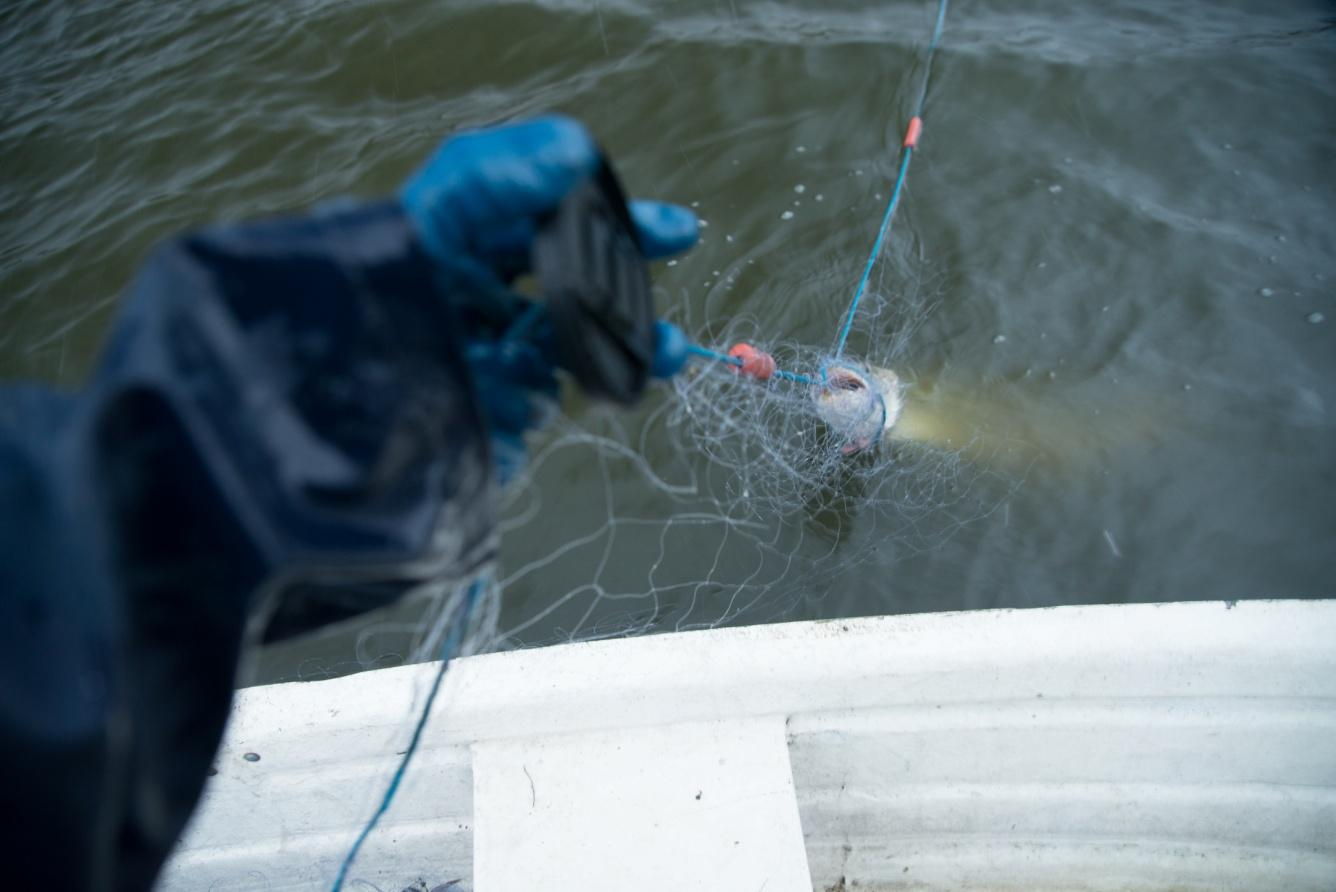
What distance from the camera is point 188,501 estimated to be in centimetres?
102

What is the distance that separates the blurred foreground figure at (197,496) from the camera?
0.96 m

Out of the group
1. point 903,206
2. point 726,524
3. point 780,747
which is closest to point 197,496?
point 780,747

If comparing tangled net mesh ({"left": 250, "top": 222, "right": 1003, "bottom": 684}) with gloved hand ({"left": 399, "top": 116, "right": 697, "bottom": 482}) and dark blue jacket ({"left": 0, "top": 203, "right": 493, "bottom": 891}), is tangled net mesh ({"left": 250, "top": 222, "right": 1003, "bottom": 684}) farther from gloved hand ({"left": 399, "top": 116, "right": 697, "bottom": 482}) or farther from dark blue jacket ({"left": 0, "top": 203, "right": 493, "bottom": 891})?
dark blue jacket ({"left": 0, "top": 203, "right": 493, "bottom": 891})

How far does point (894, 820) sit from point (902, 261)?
2.78 meters

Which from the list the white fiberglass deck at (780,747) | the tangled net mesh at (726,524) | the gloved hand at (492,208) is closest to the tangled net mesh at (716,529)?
the tangled net mesh at (726,524)

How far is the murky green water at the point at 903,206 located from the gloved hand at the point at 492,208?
2184mm

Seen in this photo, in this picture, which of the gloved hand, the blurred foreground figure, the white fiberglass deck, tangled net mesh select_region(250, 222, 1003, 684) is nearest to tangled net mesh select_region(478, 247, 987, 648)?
tangled net mesh select_region(250, 222, 1003, 684)

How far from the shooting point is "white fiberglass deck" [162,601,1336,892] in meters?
2.20

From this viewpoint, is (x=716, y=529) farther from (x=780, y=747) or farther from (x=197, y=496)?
(x=197, y=496)

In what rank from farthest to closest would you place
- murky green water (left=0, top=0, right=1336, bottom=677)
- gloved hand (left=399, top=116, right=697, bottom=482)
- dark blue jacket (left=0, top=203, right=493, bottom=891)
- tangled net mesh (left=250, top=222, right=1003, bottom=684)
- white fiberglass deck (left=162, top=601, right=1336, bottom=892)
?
murky green water (left=0, top=0, right=1336, bottom=677), tangled net mesh (left=250, top=222, right=1003, bottom=684), white fiberglass deck (left=162, top=601, right=1336, bottom=892), gloved hand (left=399, top=116, right=697, bottom=482), dark blue jacket (left=0, top=203, right=493, bottom=891)

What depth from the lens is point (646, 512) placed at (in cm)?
378

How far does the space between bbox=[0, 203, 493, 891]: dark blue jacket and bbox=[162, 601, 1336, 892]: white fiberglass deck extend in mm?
1245

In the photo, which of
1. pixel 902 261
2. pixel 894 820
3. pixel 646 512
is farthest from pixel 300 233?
pixel 902 261

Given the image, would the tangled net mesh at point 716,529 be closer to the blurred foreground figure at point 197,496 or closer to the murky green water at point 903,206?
the murky green water at point 903,206
